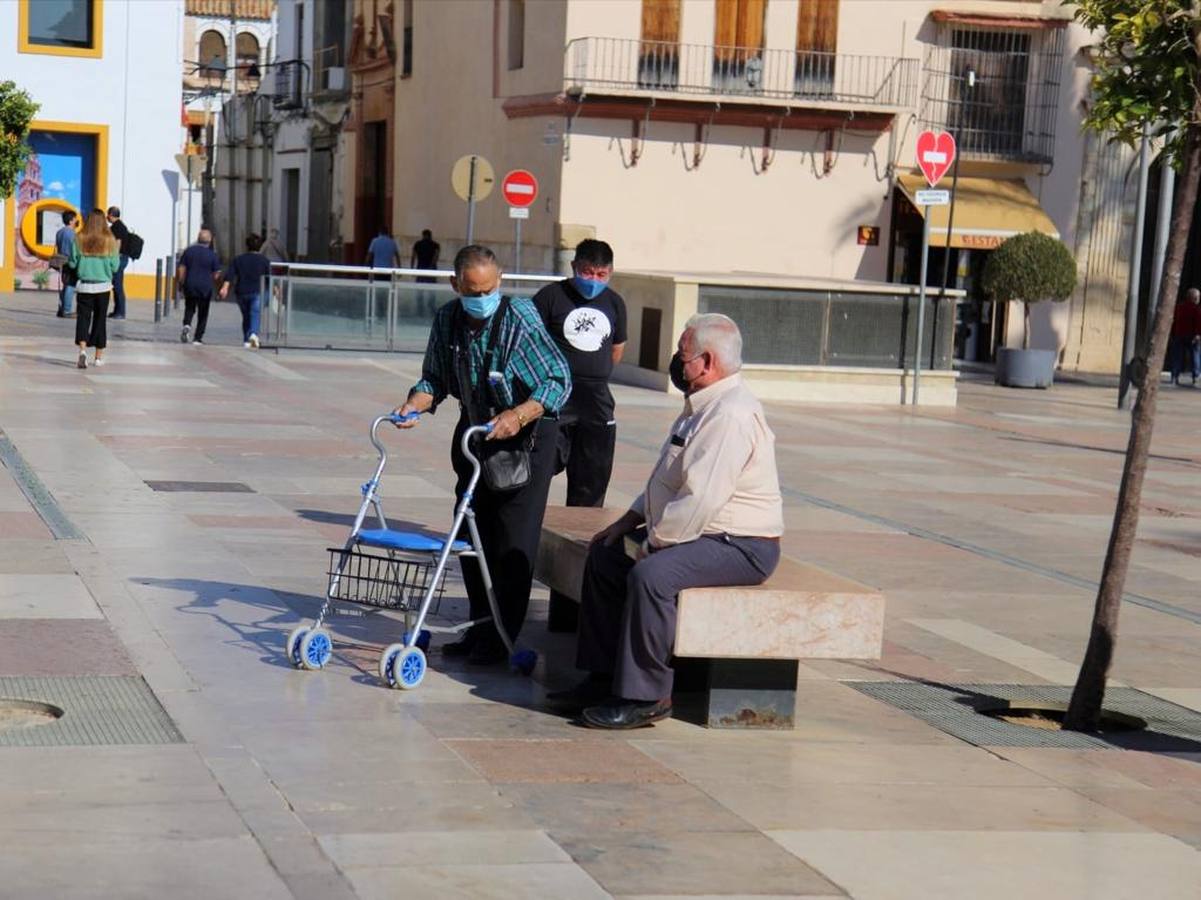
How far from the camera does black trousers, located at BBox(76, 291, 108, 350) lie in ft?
71.2

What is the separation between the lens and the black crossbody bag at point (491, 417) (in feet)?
26.3

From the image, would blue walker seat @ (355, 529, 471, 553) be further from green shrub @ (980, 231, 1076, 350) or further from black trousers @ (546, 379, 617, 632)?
green shrub @ (980, 231, 1076, 350)

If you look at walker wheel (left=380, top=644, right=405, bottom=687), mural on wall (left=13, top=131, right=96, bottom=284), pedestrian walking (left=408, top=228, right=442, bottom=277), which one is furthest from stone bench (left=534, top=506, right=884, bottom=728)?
mural on wall (left=13, top=131, right=96, bottom=284)

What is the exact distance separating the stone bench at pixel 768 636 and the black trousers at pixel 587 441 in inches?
105

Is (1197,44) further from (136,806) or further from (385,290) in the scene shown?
(385,290)

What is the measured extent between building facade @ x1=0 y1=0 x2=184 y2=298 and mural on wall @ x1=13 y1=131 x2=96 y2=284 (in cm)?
2

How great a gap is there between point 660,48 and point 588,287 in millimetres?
24597

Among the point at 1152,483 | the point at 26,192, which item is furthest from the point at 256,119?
the point at 1152,483

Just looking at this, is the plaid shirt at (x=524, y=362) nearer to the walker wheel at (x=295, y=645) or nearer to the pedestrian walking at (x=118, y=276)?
the walker wheel at (x=295, y=645)

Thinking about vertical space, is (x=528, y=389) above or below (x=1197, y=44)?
below

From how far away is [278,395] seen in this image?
67.7 ft

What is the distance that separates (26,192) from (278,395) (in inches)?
674

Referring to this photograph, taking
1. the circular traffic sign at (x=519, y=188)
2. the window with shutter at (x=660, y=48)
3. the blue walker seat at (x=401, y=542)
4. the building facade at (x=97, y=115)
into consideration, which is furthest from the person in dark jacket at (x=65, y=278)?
the blue walker seat at (x=401, y=542)

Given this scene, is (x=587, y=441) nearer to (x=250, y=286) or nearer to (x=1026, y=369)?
(x=250, y=286)
